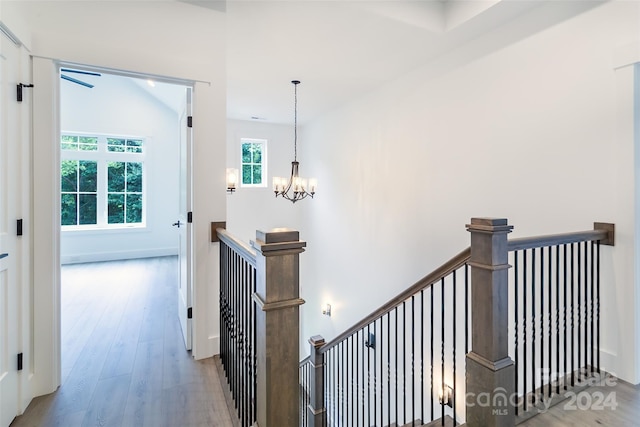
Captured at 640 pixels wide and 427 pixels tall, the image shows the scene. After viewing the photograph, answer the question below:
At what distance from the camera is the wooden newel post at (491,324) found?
152cm

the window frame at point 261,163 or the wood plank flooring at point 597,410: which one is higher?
the window frame at point 261,163

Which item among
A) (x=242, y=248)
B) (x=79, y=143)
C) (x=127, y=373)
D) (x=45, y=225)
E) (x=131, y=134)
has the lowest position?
(x=127, y=373)

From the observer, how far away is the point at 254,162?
6.45 meters

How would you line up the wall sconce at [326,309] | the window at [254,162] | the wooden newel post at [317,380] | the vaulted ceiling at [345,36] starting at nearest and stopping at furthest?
the vaulted ceiling at [345,36]
the wooden newel post at [317,380]
the wall sconce at [326,309]
the window at [254,162]

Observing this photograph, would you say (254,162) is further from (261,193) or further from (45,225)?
(45,225)

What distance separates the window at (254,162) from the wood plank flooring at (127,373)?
2967 millimetres

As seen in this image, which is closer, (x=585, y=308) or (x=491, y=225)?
(x=491, y=225)

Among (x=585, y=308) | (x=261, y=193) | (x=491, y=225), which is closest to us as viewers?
(x=491, y=225)

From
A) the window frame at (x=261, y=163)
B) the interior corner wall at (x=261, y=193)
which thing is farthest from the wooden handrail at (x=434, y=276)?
the window frame at (x=261, y=163)

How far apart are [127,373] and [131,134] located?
18.2 feet

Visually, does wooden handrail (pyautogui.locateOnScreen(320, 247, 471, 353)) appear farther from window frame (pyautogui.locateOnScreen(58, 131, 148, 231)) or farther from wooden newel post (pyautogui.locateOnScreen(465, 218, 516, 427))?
window frame (pyautogui.locateOnScreen(58, 131, 148, 231))

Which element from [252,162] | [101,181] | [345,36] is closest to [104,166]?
[101,181]

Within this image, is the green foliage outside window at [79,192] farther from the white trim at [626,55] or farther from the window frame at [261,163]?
the white trim at [626,55]

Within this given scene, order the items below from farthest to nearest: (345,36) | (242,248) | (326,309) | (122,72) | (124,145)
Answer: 1. (124,145)
2. (326,309)
3. (345,36)
4. (122,72)
5. (242,248)
